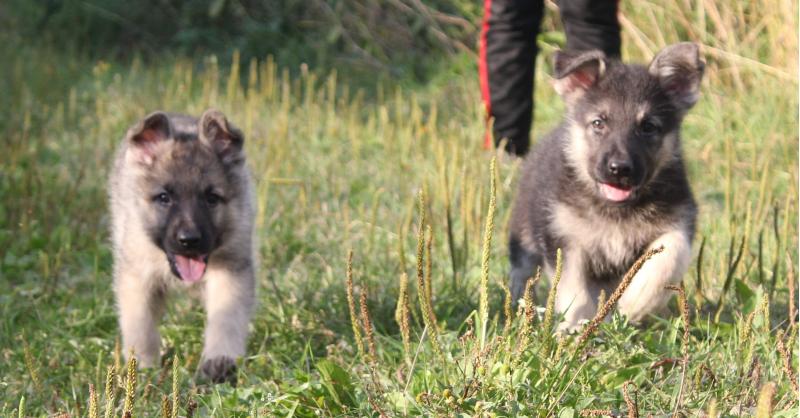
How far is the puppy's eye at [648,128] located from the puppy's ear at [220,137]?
167 centimetres

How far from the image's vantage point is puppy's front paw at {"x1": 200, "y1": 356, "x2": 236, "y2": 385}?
408 centimetres

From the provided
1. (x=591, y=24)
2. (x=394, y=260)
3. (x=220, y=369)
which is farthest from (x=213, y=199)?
(x=591, y=24)

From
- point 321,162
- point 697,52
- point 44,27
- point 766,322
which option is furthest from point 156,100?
point 766,322

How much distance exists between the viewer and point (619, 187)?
4.22 m

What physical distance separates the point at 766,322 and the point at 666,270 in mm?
1004

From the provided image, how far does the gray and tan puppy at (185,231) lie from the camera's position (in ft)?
14.3

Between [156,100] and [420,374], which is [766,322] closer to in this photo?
[420,374]

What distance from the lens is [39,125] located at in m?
8.31

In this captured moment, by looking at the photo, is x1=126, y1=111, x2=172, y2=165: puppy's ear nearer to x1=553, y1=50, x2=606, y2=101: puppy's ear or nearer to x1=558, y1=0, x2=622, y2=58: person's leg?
x1=553, y1=50, x2=606, y2=101: puppy's ear

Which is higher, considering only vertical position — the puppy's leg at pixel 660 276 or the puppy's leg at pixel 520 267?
the puppy's leg at pixel 660 276

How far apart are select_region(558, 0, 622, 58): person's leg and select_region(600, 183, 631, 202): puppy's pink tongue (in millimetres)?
1865

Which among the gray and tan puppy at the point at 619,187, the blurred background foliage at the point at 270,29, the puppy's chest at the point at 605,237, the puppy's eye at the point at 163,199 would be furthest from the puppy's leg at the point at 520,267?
the blurred background foliage at the point at 270,29

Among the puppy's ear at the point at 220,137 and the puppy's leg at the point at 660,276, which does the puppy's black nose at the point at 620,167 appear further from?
the puppy's ear at the point at 220,137

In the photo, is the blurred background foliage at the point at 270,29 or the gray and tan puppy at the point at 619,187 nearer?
the gray and tan puppy at the point at 619,187
